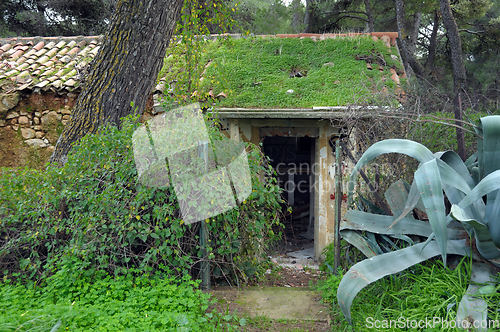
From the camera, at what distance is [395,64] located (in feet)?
21.3

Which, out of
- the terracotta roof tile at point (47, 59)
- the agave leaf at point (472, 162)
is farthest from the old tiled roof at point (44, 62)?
the agave leaf at point (472, 162)

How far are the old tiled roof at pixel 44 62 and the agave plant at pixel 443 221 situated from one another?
556 centimetres

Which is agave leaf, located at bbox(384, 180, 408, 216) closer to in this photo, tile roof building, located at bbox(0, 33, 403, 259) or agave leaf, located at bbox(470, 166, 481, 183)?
agave leaf, located at bbox(470, 166, 481, 183)

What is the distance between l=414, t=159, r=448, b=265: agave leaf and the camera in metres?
2.32

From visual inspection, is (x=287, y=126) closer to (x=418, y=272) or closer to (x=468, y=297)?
(x=418, y=272)

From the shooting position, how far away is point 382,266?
2699 millimetres

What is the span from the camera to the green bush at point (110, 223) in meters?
3.18

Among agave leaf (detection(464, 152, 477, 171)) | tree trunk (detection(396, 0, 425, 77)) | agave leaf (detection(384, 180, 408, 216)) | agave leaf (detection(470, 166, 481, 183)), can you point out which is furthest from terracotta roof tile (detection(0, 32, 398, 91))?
agave leaf (detection(384, 180, 408, 216))

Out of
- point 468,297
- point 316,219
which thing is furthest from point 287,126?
point 468,297

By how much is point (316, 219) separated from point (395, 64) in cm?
321

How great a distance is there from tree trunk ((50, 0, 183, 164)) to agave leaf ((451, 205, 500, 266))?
3827 millimetres

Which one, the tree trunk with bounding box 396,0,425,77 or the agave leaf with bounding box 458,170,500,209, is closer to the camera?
the agave leaf with bounding box 458,170,500,209

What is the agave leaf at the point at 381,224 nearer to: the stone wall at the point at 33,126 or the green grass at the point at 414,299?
the green grass at the point at 414,299

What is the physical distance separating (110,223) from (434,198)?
274cm
